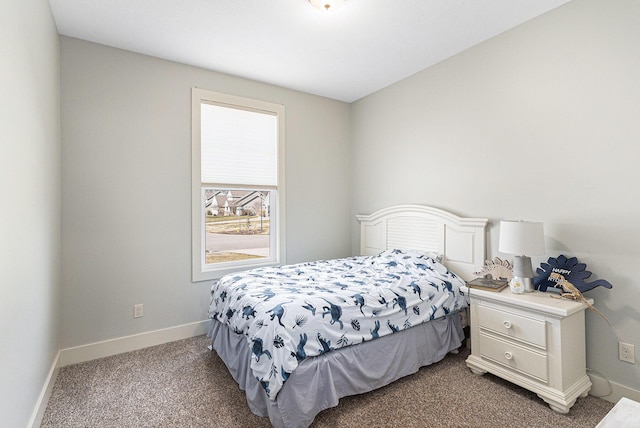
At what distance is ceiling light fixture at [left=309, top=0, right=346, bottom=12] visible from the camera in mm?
2115

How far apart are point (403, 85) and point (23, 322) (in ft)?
11.9

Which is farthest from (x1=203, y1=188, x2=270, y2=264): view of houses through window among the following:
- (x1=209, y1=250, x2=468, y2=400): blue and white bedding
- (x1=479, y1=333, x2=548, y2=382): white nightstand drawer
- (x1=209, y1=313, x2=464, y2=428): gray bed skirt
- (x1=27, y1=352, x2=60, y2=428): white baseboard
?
(x1=479, y1=333, x2=548, y2=382): white nightstand drawer

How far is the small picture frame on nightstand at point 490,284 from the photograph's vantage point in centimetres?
223

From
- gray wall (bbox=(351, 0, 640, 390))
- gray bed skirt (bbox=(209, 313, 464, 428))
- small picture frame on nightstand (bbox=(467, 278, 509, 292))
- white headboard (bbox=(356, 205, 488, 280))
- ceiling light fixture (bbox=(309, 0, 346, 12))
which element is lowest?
gray bed skirt (bbox=(209, 313, 464, 428))

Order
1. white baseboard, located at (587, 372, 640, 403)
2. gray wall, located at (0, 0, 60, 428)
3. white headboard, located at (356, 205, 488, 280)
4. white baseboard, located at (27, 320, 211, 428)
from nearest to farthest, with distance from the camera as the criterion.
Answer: gray wall, located at (0, 0, 60, 428) → white baseboard, located at (587, 372, 640, 403) → white baseboard, located at (27, 320, 211, 428) → white headboard, located at (356, 205, 488, 280)

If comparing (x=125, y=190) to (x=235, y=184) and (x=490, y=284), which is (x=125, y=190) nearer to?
(x=235, y=184)

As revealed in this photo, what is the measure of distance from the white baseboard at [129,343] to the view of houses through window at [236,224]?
673mm

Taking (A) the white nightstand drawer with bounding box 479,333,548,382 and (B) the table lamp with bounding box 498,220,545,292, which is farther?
(B) the table lamp with bounding box 498,220,545,292

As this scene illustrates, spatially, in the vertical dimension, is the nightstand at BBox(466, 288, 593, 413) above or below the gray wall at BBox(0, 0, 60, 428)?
below

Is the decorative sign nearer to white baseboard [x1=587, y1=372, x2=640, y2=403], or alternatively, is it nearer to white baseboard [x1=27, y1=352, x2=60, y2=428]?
white baseboard [x1=587, y1=372, x2=640, y2=403]

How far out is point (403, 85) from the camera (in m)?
3.44

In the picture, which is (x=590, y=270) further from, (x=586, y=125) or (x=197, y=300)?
(x=197, y=300)

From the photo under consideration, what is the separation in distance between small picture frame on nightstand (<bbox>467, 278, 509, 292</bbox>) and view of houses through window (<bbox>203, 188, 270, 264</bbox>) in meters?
2.21

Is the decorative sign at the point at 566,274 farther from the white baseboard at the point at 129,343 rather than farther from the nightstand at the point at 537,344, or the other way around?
the white baseboard at the point at 129,343
